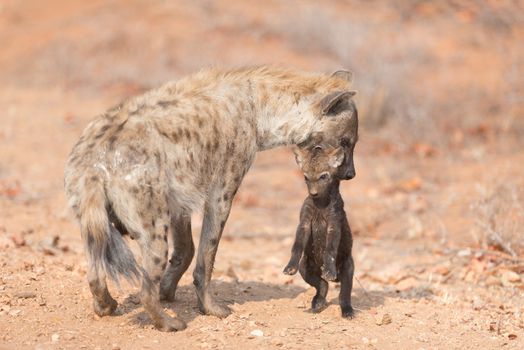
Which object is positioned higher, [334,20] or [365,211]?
[334,20]

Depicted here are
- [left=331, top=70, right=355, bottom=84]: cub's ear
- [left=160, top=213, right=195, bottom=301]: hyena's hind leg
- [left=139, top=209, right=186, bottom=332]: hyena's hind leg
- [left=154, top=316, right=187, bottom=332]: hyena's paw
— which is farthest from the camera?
[left=331, top=70, right=355, bottom=84]: cub's ear

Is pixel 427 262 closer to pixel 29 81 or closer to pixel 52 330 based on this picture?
pixel 52 330

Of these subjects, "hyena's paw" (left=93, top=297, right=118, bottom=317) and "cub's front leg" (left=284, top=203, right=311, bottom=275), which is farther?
"cub's front leg" (left=284, top=203, right=311, bottom=275)

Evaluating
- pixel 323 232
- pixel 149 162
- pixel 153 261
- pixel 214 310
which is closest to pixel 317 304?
pixel 323 232

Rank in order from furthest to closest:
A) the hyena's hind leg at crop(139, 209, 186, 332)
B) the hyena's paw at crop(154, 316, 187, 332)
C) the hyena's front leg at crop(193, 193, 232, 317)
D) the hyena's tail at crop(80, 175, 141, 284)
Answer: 1. the hyena's front leg at crop(193, 193, 232, 317)
2. the hyena's paw at crop(154, 316, 187, 332)
3. the hyena's hind leg at crop(139, 209, 186, 332)
4. the hyena's tail at crop(80, 175, 141, 284)

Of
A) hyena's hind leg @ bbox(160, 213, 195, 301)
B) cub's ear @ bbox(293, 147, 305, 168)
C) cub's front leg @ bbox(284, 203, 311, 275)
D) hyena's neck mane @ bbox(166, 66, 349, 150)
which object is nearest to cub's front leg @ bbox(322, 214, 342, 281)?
cub's front leg @ bbox(284, 203, 311, 275)

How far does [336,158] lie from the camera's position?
576 cm

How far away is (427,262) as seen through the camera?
8.30 meters

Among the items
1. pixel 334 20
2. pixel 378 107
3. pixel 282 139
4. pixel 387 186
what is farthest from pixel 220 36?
pixel 282 139

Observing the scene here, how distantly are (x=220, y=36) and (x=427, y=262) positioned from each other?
33.5 feet

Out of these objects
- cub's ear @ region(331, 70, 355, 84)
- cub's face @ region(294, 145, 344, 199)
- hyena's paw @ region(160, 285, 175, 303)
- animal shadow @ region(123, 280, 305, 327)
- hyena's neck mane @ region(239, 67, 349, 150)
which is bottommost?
animal shadow @ region(123, 280, 305, 327)

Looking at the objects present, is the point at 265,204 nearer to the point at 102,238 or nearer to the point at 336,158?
the point at 336,158

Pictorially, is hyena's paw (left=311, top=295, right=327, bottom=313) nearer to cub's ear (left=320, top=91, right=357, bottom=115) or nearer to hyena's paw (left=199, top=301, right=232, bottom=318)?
hyena's paw (left=199, top=301, right=232, bottom=318)

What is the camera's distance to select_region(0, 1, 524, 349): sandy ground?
5680 mm
